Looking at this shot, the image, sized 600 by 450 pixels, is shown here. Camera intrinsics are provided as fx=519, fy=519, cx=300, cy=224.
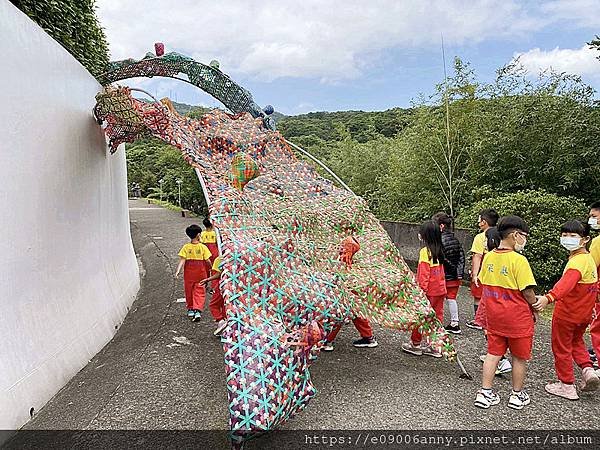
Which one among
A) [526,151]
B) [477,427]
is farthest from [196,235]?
[526,151]

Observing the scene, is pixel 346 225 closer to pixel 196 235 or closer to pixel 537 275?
pixel 196 235

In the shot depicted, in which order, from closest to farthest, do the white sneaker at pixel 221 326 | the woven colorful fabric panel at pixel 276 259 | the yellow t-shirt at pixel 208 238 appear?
the woven colorful fabric panel at pixel 276 259 < the white sneaker at pixel 221 326 < the yellow t-shirt at pixel 208 238

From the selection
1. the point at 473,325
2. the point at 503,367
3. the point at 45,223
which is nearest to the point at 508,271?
the point at 503,367

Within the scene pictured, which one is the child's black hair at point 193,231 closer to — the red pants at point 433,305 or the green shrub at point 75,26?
the green shrub at point 75,26

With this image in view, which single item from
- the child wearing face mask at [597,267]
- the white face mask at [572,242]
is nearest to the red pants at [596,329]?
the child wearing face mask at [597,267]

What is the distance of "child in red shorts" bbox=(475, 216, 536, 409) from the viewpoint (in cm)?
383

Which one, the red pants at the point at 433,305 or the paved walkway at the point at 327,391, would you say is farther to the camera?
the red pants at the point at 433,305

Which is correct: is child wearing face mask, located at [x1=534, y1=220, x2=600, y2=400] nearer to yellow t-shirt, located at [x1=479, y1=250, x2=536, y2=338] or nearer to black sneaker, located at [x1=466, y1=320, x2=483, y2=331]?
yellow t-shirt, located at [x1=479, y1=250, x2=536, y2=338]

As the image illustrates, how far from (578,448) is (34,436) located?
3762 millimetres

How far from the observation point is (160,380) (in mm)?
4691

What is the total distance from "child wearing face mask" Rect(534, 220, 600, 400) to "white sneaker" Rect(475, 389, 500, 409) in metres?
0.60

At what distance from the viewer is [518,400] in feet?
13.1

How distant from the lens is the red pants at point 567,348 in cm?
418

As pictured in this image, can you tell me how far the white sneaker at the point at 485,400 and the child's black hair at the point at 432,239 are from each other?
5.11 ft
